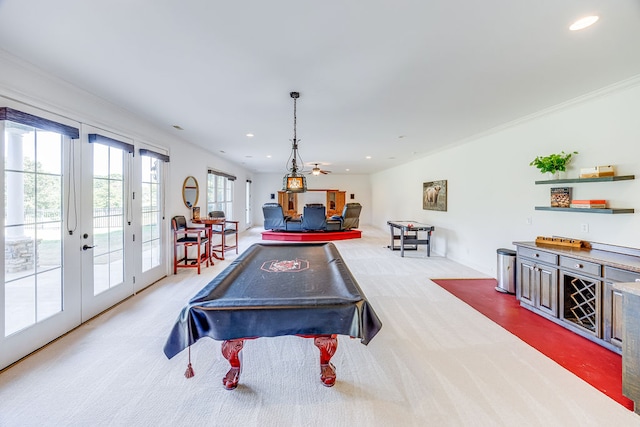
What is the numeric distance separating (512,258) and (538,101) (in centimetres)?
220

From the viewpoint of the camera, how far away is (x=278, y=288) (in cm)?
220

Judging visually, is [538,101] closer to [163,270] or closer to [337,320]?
[337,320]

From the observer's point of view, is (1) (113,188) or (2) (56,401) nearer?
(2) (56,401)

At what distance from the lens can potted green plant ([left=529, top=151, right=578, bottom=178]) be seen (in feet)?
11.0

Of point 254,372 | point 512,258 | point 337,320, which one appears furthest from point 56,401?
point 512,258

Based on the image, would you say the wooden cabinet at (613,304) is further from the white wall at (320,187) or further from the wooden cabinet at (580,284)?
the white wall at (320,187)

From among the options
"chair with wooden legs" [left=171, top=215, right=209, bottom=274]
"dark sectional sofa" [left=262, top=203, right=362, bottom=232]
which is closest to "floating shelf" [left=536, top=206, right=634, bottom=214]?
"chair with wooden legs" [left=171, top=215, right=209, bottom=274]

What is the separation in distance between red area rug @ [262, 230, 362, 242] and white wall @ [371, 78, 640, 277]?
3006 mm

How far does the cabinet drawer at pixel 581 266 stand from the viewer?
2.56 metres

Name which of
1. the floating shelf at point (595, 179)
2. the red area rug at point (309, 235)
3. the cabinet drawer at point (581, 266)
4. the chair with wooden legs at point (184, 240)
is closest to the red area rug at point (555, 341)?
the cabinet drawer at point (581, 266)

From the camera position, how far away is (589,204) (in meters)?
2.98

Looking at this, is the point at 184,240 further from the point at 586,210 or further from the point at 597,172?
the point at 597,172

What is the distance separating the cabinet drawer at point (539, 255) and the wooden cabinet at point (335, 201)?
974cm

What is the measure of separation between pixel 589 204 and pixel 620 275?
37.9 inches
